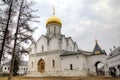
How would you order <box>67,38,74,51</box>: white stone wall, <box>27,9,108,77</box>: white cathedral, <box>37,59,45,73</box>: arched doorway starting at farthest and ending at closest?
<box>67,38,74,51</box>: white stone wall → <box>37,59,45,73</box>: arched doorway → <box>27,9,108,77</box>: white cathedral

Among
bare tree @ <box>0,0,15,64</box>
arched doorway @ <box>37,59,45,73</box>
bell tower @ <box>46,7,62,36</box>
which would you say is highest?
bell tower @ <box>46,7,62,36</box>

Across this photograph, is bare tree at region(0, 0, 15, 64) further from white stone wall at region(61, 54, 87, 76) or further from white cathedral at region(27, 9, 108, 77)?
white stone wall at region(61, 54, 87, 76)

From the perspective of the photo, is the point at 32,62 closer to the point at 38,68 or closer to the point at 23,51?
the point at 38,68

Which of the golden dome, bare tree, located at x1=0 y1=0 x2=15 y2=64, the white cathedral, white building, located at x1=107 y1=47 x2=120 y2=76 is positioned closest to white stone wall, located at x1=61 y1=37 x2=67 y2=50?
the white cathedral

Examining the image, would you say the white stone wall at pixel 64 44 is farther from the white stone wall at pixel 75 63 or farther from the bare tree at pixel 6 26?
the bare tree at pixel 6 26

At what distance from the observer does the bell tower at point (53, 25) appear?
41938mm

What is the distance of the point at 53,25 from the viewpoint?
42.1 metres

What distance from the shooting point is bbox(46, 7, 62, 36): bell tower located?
41938 mm

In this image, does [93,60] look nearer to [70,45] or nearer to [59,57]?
[59,57]

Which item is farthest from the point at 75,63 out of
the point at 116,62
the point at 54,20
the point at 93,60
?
the point at 116,62

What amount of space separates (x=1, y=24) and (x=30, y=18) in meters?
3.43

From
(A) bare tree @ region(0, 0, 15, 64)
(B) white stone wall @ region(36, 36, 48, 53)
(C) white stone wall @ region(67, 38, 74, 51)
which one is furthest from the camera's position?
(C) white stone wall @ region(67, 38, 74, 51)

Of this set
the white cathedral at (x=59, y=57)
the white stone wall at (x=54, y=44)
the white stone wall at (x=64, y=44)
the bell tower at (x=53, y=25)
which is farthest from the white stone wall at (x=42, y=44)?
the white stone wall at (x=64, y=44)

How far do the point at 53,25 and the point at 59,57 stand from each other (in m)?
9.74
